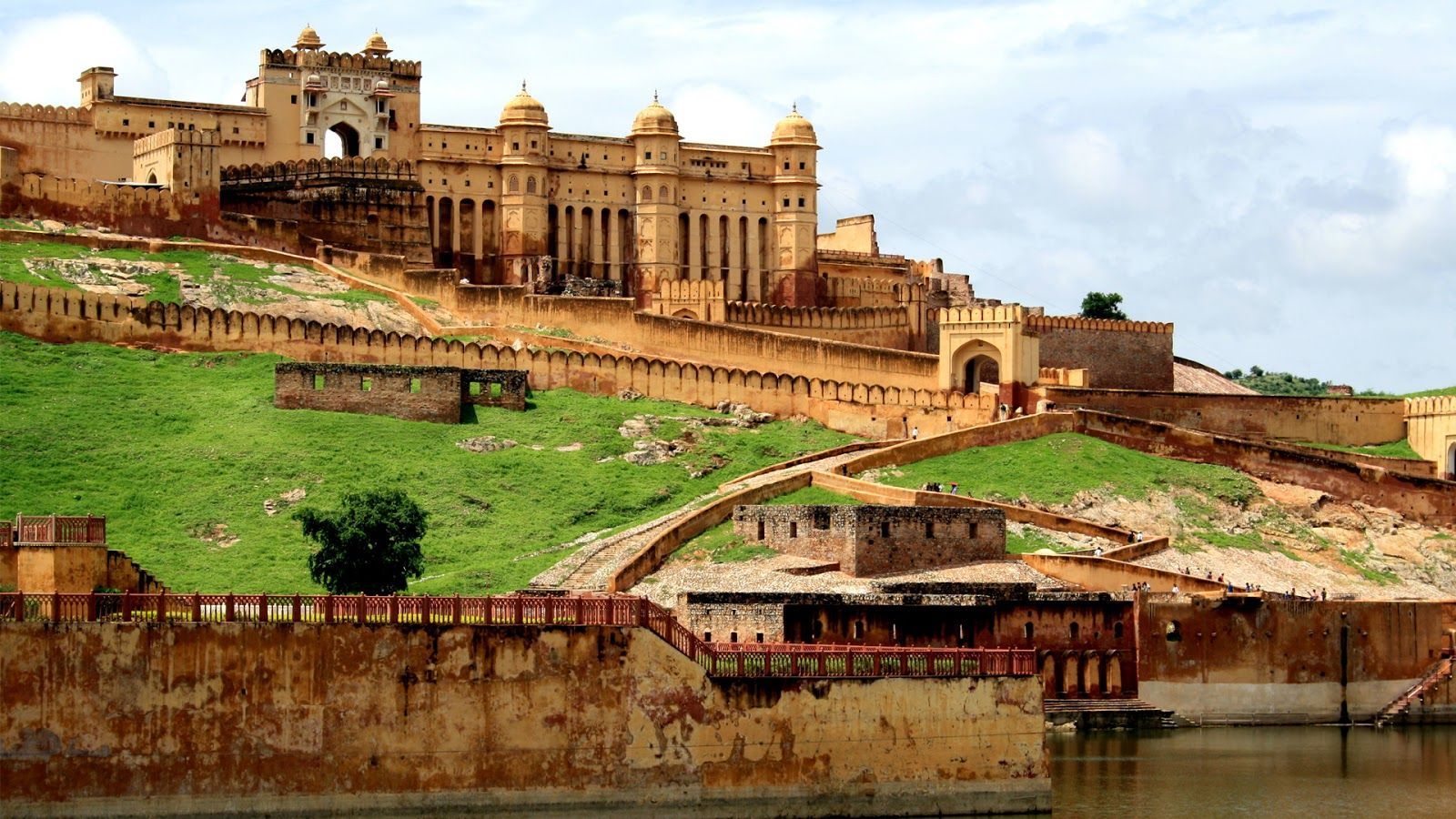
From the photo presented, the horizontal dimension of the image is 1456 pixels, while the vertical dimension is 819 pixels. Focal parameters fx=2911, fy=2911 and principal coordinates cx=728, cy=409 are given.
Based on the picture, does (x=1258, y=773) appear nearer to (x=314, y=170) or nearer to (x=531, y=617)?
(x=531, y=617)

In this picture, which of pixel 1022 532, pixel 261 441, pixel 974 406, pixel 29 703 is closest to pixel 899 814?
pixel 29 703

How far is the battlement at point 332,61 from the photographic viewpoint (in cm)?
8225

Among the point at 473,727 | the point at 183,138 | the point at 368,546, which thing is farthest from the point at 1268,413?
the point at 473,727

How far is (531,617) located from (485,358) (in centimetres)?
3210

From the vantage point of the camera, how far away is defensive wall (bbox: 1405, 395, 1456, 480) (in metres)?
74.6

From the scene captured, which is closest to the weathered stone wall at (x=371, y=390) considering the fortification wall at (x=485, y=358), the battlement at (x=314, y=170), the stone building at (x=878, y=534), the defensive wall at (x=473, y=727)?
the fortification wall at (x=485, y=358)

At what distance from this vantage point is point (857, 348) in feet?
235

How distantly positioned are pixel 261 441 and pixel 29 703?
2623 centimetres

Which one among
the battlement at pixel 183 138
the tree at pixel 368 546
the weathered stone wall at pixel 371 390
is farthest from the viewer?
the battlement at pixel 183 138

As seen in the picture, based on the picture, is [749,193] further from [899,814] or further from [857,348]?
[899,814]

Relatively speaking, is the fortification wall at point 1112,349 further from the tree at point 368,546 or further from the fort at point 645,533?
the tree at point 368,546

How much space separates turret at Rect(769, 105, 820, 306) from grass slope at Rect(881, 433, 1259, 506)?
1899 centimetres

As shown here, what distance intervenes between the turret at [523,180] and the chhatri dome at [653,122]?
305 centimetres

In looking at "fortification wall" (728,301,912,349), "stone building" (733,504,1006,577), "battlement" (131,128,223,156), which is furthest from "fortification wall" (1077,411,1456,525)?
"battlement" (131,128,223,156)
